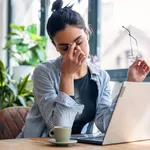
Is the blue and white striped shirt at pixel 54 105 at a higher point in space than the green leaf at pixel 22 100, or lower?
higher

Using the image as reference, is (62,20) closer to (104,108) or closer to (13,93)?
(104,108)

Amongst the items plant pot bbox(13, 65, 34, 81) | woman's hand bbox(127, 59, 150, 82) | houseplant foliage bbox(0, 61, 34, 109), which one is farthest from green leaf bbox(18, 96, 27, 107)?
woman's hand bbox(127, 59, 150, 82)

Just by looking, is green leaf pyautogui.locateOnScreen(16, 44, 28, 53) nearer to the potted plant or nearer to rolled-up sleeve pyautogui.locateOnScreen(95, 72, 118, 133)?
the potted plant

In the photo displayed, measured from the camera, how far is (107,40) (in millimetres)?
2785

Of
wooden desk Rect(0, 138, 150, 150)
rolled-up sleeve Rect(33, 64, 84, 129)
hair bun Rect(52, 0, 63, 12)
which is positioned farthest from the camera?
hair bun Rect(52, 0, 63, 12)

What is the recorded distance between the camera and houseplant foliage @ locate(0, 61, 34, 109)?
3171 millimetres

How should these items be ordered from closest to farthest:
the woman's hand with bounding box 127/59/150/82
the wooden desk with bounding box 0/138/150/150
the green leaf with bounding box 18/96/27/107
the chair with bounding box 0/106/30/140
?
1. the wooden desk with bounding box 0/138/150/150
2. the woman's hand with bounding box 127/59/150/82
3. the chair with bounding box 0/106/30/140
4. the green leaf with bounding box 18/96/27/107

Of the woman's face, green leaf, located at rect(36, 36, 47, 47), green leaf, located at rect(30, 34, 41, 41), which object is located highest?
the woman's face

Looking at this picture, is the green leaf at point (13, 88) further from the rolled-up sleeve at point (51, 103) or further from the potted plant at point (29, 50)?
the rolled-up sleeve at point (51, 103)

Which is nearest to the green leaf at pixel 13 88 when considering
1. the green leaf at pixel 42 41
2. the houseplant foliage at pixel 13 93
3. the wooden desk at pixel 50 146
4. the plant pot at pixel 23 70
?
the houseplant foliage at pixel 13 93

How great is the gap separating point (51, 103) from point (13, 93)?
1.80 m

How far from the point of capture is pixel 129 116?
114cm

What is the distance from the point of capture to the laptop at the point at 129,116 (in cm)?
109

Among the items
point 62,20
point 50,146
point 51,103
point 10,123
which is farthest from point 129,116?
point 10,123
